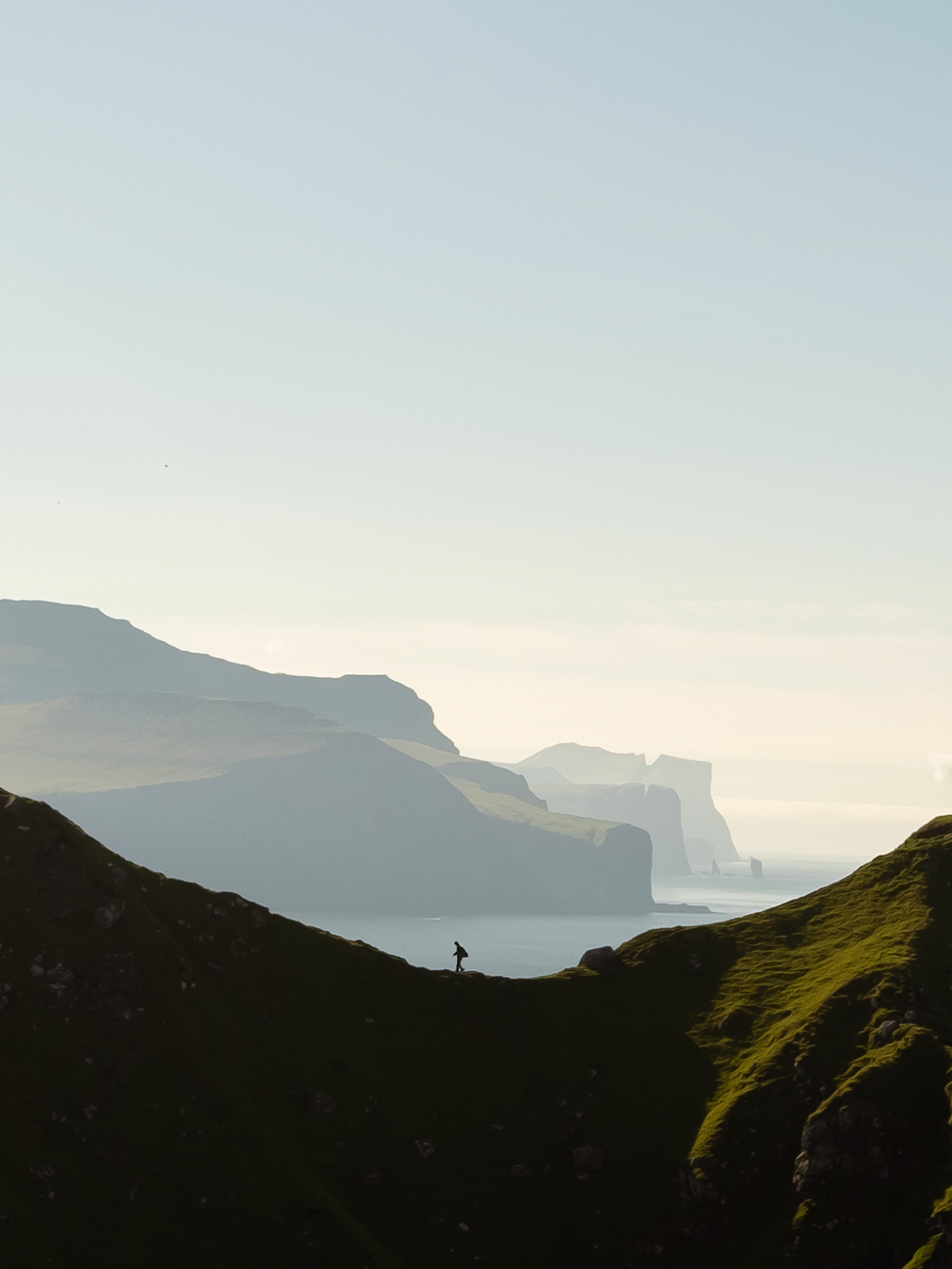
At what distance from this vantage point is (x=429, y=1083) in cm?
7694

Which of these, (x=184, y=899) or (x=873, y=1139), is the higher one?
(x=184, y=899)

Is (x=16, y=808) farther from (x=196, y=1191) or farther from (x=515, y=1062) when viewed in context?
(x=515, y=1062)

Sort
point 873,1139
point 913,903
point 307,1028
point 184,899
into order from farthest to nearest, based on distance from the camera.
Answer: point 913,903, point 184,899, point 307,1028, point 873,1139

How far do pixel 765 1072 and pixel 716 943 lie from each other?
60.9 feet

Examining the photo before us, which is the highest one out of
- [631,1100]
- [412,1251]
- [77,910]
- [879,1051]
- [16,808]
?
[16,808]

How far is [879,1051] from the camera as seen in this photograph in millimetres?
73750

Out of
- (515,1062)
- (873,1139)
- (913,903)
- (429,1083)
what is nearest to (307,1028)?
(429,1083)

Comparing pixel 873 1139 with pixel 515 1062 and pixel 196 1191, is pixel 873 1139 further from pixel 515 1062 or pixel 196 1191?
pixel 196 1191

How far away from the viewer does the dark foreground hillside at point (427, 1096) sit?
63719mm

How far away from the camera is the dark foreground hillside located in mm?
63719

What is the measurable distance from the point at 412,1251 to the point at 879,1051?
32.2 meters

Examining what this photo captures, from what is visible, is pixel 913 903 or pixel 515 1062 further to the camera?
pixel 913 903

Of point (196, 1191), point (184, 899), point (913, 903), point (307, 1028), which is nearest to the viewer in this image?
point (196, 1191)

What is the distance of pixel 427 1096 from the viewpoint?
249 ft
